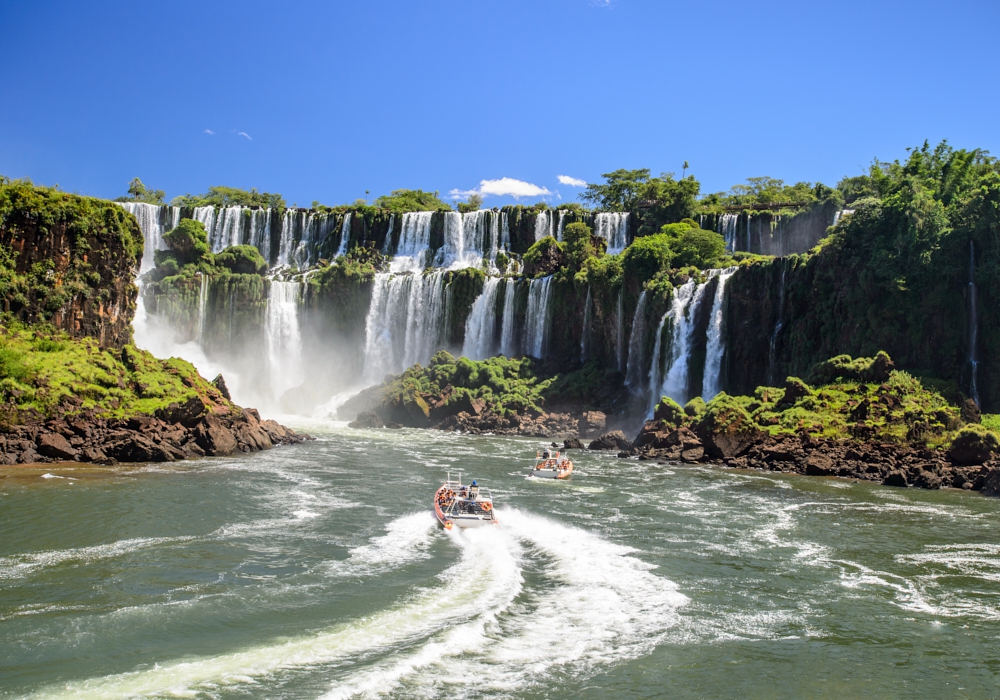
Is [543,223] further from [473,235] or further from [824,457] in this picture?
[824,457]

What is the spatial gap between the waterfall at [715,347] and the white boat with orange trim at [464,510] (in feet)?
99.6

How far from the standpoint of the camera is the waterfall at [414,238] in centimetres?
8469

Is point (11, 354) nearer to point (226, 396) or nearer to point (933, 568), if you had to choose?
point (226, 396)

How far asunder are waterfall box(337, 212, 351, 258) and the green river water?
56.4 meters

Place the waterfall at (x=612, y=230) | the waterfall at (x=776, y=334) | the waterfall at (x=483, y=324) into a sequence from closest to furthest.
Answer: the waterfall at (x=776, y=334), the waterfall at (x=483, y=324), the waterfall at (x=612, y=230)

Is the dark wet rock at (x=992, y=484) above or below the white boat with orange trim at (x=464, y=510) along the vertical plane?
above

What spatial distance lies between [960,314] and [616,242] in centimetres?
4153

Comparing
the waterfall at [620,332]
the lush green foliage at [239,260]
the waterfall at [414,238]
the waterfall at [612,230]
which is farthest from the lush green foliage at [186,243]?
the waterfall at [620,332]

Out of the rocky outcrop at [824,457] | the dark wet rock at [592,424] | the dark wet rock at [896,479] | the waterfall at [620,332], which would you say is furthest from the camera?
the waterfall at [620,332]

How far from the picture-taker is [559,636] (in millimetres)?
15867

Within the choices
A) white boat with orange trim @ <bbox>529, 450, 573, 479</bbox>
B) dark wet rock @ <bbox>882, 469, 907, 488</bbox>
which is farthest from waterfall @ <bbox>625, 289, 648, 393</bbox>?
dark wet rock @ <bbox>882, 469, 907, 488</bbox>

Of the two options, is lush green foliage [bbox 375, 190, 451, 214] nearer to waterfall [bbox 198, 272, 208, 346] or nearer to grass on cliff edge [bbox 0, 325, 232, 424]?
waterfall [bbox 198, 272, 208, 346]

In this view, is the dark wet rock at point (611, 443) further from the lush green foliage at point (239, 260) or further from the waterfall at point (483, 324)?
the lush green foliage at point (239, 260)

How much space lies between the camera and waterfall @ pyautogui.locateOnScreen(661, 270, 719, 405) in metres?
54.7
